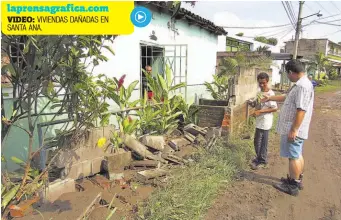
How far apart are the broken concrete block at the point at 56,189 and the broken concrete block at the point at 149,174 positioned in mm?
871

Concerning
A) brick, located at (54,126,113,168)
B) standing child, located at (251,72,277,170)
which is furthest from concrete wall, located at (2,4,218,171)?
standing child, located at (251,72,277,170)

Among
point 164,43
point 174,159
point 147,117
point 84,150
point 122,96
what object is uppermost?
point 164,43

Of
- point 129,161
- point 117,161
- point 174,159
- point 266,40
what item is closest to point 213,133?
point 174,159

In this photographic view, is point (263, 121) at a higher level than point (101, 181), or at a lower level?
higher

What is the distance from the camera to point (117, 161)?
4016 millimetres

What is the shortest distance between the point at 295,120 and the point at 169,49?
484 cm

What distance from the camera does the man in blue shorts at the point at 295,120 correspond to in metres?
3.56

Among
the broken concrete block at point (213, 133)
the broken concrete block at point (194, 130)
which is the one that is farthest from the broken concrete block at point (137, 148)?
the broken concrete block at point (194, 130)

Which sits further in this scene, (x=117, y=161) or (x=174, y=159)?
(x=174, y=159)

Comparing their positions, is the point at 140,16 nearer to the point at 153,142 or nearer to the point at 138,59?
the point at 153,142

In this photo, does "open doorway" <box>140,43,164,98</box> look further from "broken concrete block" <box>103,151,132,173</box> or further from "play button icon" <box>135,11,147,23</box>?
"broken concrete block" <box>103,151,132,173</box>

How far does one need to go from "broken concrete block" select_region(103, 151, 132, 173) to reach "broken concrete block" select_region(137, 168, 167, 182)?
0.40m

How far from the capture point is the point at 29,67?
222cm

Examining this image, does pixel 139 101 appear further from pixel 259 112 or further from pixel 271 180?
pixel 271 180
